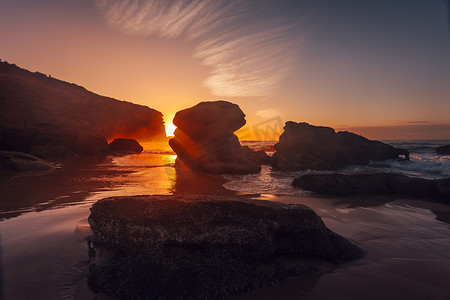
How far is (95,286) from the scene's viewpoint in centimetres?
219

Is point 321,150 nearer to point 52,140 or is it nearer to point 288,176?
point 288,176

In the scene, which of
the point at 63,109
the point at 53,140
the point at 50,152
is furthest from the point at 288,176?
the point at 63,109

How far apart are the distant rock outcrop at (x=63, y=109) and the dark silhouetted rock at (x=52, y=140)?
0.79 meters

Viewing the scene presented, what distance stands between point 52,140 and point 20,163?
554 inches

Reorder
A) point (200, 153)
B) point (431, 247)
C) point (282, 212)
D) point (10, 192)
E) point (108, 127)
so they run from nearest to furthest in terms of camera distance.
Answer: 1. point (282, 212)
2. point (431, 247)
3. point (10, 192)
4. point (200, 153)
5. point (108, 127)

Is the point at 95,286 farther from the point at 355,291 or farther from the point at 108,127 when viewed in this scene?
the point at 108,127

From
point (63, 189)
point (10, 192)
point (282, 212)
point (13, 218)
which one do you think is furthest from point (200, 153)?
point (282, 212)

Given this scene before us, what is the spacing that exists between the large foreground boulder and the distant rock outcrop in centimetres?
2467

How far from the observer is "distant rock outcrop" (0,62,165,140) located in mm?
27297

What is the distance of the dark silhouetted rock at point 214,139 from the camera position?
14.0 meters

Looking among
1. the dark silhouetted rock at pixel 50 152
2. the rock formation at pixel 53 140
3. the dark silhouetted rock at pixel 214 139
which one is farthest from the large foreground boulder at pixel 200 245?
the rock formation at pixel 53 140

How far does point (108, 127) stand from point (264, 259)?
6242 cm

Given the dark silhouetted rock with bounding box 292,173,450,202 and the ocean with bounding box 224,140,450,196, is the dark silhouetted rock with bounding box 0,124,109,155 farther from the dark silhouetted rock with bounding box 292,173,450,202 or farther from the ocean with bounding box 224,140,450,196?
the dark silhouetted rock with bounding box 292,173,450,202

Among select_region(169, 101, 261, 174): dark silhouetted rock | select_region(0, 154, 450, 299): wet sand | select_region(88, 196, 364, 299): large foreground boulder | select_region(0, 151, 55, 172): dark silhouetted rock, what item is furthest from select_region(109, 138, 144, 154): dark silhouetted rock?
select_region(88, 196, 364, 299): large foreground boulder
